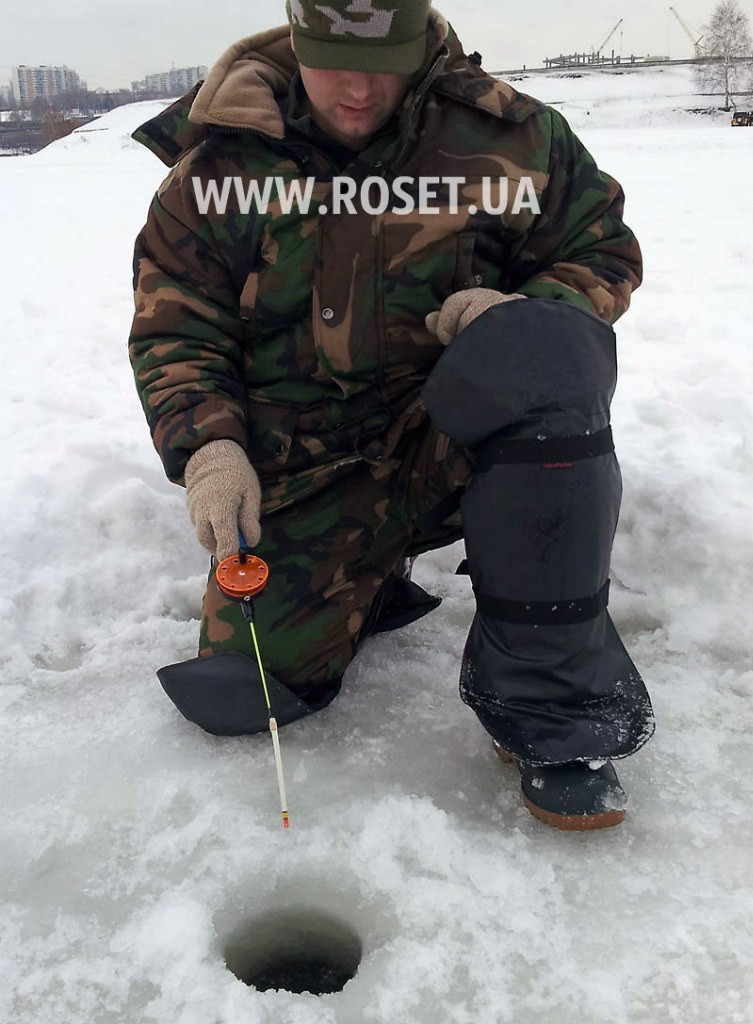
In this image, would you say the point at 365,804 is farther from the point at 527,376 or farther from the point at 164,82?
the point at 164,82

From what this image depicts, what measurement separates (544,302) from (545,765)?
804 mm

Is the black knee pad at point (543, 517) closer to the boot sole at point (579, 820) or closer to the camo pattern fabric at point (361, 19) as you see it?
the boot sole at point (579, 820)

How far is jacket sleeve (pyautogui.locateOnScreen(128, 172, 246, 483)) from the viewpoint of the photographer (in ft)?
5.88

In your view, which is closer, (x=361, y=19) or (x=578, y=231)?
(x=361, y=19)

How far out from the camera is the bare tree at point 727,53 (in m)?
Answer: 48.8

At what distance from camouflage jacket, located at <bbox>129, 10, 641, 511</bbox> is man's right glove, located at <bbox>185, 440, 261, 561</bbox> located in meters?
0.05

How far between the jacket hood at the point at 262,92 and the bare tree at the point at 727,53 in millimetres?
52018

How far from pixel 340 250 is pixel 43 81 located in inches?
5133

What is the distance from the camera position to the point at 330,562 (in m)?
1.95

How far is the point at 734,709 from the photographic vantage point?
185 cm

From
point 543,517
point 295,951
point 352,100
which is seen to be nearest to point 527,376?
point 543,517

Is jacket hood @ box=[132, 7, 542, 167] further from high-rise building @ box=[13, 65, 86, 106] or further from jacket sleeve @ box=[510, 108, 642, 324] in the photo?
high-rise building @ box=[13, 65, 86, 106]

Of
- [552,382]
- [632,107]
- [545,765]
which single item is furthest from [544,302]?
[632,107]

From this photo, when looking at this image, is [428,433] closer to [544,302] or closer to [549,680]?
[544,302]
